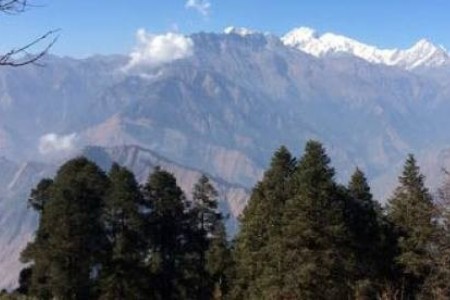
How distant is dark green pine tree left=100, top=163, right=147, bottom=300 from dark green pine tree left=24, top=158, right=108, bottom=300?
107 centimetres

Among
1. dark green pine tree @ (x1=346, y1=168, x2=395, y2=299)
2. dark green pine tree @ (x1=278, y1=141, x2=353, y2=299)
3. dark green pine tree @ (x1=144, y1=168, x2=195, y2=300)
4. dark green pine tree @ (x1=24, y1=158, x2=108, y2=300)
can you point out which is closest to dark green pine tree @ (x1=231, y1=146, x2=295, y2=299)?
dark green pine tree @ (x1=278, y1=141, x2=353, y2=299)

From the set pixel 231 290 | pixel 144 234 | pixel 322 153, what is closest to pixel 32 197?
pixel 144 234

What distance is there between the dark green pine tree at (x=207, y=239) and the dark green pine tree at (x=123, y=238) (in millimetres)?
5537

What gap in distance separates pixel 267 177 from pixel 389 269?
10036mm

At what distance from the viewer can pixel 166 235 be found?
55250 millimetres

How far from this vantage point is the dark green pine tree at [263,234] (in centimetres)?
4119

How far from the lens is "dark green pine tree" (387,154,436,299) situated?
43688mm

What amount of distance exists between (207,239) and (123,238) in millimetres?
9959

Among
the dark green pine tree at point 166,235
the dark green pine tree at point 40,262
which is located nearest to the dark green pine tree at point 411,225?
the dark green pine tree at point 166,235

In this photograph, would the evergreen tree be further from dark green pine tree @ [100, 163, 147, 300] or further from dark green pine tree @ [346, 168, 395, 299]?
dark green pine tree @ [346, 168, 395, 299]

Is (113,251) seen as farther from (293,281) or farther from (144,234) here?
(293,281)

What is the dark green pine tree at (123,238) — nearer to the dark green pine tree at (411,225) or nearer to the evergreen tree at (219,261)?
the evergreen tree at (219,261)

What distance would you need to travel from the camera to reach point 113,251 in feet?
164

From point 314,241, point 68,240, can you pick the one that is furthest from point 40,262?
point 314,241
